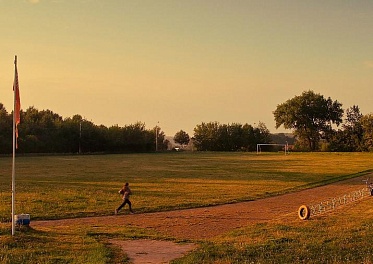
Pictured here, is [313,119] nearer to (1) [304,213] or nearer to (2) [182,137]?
(2) [182,137]

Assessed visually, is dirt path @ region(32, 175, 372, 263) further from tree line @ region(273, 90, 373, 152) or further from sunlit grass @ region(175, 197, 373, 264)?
tree line @ region(273, 90, 373, 152)

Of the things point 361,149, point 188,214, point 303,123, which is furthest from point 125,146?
point 188,214

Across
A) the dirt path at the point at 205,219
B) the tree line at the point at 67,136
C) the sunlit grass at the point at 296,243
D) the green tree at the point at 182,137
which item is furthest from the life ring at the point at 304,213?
the green tree at the point at 182,137

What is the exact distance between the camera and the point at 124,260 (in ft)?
44.8

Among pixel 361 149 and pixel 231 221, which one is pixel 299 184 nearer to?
pixel 231 221

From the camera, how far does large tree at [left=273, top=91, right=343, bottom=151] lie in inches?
5133

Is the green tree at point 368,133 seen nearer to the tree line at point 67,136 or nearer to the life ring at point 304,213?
the tree line at point 67,136

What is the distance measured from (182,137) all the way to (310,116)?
52.9 m

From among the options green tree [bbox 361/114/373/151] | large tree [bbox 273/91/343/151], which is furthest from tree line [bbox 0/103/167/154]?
green tree [bbox 361/114/373/151]

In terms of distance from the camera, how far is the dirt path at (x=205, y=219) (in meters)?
19.0

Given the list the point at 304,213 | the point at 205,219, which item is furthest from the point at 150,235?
the point at 304,213

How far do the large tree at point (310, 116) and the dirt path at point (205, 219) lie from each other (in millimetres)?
104896

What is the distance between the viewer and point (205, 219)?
21.6 m

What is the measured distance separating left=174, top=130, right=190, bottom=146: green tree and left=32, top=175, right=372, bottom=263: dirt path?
141087 millimetres
